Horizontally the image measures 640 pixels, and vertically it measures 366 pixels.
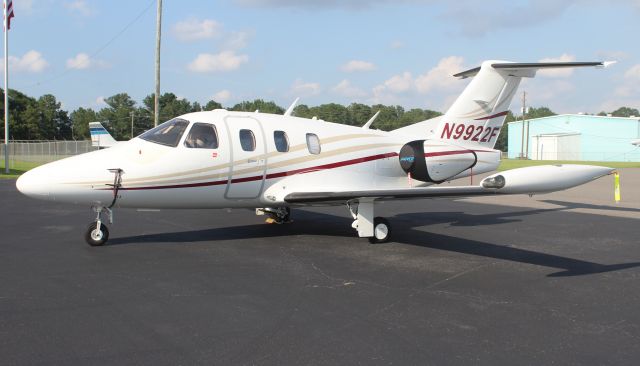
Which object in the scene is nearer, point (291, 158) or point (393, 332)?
point (393, 332)

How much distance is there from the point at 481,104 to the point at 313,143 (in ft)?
15.7

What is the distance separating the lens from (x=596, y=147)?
8800cm

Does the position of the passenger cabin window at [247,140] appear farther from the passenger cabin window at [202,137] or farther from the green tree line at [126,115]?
the green tree line at [126,115]

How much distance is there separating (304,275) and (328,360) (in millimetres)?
2879

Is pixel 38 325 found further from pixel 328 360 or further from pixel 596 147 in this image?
pixel 596 147

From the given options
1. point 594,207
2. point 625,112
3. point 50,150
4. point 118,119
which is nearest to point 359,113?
point 118,119

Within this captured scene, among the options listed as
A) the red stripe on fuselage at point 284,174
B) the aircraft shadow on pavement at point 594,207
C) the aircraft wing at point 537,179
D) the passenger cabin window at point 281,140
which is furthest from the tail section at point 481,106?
the aircraft shadow on pavement at point 594,207

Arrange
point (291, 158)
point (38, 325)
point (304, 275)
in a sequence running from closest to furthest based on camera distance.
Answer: point (38, 325) < point (304, 275) < point (291, 158)

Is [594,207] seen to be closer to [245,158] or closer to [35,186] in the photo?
[245,158]

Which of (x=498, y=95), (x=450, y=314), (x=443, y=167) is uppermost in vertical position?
(x=498, y=95)

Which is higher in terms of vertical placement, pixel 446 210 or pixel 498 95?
pixel 498 95

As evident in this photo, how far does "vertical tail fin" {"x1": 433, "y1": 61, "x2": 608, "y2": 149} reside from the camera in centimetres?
1191

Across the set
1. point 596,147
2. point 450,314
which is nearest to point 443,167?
point 450,314

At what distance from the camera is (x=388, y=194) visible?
845 cm
